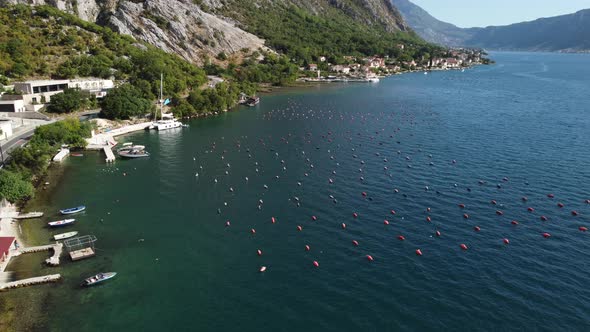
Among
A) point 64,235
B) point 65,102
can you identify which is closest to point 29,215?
point 64,235

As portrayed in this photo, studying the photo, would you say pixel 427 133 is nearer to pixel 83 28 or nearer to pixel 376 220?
pixel 376 220

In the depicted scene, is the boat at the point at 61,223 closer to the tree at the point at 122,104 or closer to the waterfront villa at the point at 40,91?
the tree at the point at 122,104

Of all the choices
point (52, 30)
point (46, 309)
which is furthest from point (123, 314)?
point (52, 30)

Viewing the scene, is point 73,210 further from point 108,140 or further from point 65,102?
point 65,102

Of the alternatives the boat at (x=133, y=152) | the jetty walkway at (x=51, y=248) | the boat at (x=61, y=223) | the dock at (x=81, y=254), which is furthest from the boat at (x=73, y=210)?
the boat at (x=133, y=152)

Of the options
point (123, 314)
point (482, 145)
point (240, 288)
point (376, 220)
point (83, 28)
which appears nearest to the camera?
point (123, 314)

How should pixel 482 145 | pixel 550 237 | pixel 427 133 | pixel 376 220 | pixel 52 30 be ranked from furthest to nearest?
pixel 52 30 → pixel 427 133 → pixel 482 145 → pixel 376 220 → pixel 550 237

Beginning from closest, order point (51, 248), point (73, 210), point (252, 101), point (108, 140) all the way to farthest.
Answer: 1. point (51, 248)
2. point (73, 210)
3. point (108, 140)
4. point (252, 101)
